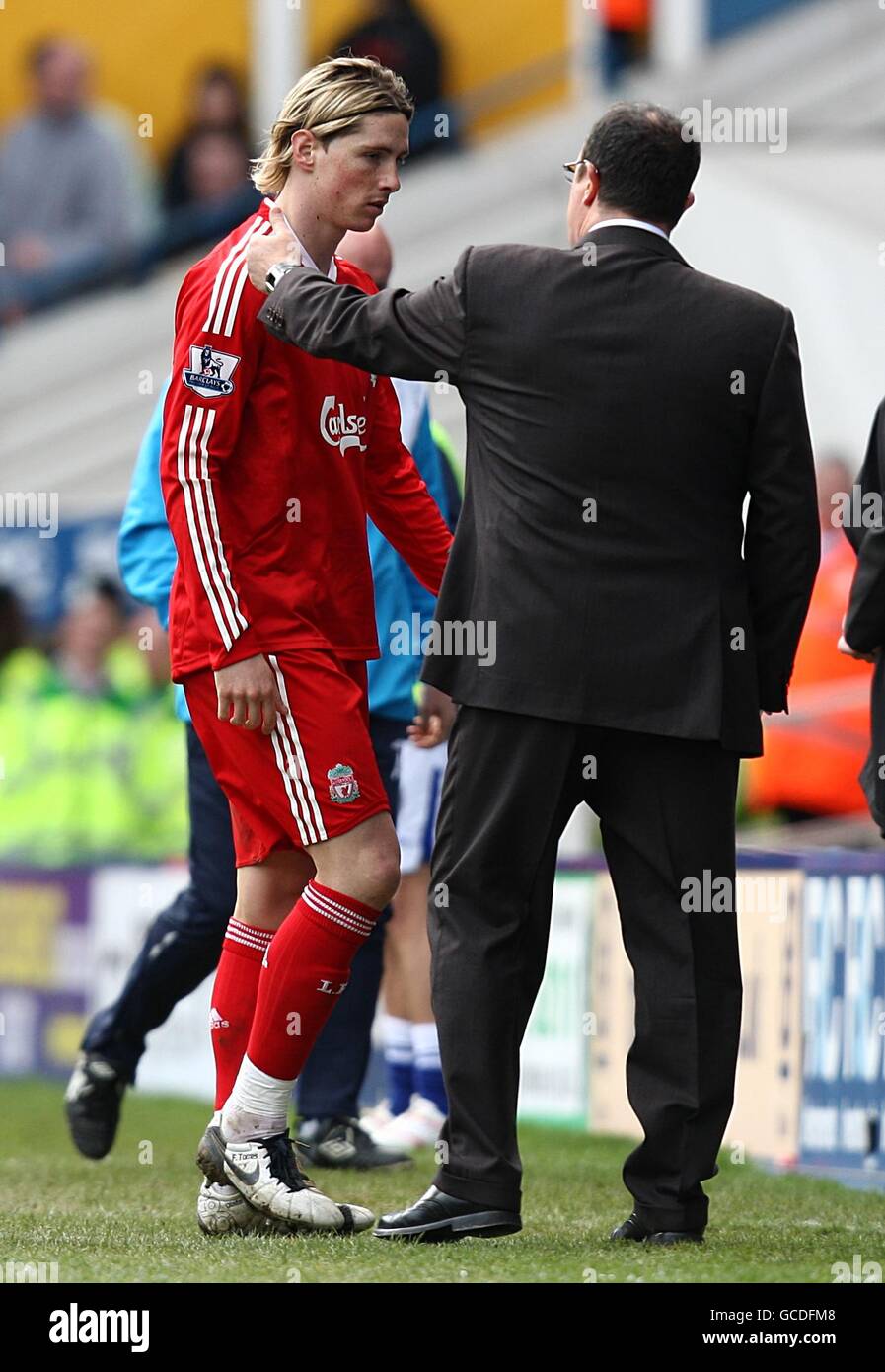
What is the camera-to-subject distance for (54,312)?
1673 centimetres

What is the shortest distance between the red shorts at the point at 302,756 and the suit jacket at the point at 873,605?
3.99ft

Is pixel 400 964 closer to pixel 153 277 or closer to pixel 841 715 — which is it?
pixel 841 715

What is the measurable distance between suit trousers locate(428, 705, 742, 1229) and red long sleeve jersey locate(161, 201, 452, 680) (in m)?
0.46

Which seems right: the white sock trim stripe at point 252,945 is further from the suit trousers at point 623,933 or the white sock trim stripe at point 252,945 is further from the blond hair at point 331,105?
the blond hair at point 331,105

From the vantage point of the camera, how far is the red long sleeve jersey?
441 centimetres

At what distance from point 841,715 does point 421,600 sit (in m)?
3.81

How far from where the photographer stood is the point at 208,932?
5.96 meters

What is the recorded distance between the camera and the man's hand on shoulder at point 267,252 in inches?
175

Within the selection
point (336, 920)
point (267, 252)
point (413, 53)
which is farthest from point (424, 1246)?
point (413, 53)

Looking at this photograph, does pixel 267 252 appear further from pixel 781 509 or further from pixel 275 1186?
pixel 275 1186

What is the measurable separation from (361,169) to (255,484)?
665 mm

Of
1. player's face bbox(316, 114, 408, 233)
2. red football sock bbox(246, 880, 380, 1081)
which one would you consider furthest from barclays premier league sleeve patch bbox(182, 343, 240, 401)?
red football sock bbox(246, 880, 380, 1081)

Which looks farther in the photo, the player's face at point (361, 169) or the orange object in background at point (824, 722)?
the orange object in background at point (824, 722)

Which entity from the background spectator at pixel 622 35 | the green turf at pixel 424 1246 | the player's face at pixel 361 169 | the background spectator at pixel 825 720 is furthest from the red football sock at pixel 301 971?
the background spectator at pixel 622 35
